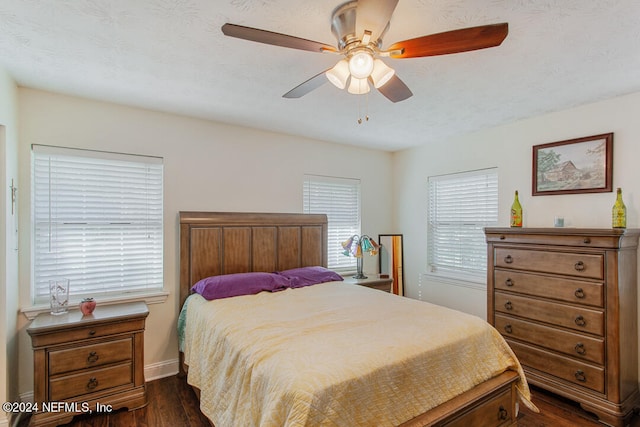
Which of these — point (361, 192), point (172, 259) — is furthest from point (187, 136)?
point (361, 192)

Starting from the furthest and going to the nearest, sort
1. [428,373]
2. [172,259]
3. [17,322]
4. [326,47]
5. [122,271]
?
[172,259], [122,271], [17,322], [428,373], [326,47]

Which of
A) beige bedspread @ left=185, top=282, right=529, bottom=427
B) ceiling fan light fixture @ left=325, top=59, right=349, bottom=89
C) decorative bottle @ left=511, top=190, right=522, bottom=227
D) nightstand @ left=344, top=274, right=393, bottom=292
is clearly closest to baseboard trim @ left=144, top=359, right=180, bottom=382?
beige bedspread @ left=185, top=282, right=529, bottom=427

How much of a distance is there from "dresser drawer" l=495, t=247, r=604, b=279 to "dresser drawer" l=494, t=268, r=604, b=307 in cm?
6

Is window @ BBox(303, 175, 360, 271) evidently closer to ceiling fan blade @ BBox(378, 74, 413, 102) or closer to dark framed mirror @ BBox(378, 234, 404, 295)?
dark framed mirror @ BBox(378, 234, 404, 295)

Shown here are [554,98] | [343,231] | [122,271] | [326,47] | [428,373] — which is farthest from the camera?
[343,231]

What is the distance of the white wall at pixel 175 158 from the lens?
251 cm

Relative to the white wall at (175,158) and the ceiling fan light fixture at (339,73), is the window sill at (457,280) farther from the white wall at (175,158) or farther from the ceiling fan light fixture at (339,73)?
the ceiling fan light fixture at (339,73)

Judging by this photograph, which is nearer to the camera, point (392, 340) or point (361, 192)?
point (392, 340)

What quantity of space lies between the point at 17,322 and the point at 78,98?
1.84 metres

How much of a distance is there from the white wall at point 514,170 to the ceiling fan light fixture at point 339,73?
2496 mm

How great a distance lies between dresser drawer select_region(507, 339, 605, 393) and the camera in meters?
2.35

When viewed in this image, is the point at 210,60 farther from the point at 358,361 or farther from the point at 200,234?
the point at 358,361

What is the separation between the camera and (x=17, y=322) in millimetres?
2420

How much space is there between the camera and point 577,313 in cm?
246
